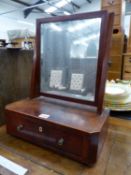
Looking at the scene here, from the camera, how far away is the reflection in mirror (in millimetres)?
558

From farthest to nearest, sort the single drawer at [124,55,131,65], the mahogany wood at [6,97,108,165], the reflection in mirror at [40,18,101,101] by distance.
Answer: the single drawer at [124,55,131,65] < the reflection in mirror at [40,18,101,101] < the mahogany wood at [6,97,108,165]

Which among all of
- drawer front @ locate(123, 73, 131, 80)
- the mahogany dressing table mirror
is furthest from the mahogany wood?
drawer front @ locate(123, 73, 131, 80)

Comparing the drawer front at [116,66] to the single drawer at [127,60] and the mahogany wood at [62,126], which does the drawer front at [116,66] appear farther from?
the mahogany wood at [62,126]

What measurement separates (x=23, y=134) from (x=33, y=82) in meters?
0.21

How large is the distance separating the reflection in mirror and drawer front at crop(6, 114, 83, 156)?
16 centimetres

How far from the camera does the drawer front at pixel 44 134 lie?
45 centimetres

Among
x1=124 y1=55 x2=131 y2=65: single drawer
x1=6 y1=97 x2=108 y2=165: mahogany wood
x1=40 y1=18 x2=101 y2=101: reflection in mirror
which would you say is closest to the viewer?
x1=6 y1=97 x2=108 y2=165: mahogany wood

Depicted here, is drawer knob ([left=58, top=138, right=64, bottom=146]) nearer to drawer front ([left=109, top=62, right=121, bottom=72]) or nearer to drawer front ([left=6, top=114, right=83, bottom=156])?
drawer front ([left=6, top=114, right=83, bottom=156])

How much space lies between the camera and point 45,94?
2.18 feet

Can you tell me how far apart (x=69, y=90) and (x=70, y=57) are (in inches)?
4.8

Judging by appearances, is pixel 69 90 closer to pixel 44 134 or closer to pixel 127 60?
pixel 44 134

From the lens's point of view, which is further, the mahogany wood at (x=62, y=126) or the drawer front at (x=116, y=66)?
the drawer front at (x=116, y=66)

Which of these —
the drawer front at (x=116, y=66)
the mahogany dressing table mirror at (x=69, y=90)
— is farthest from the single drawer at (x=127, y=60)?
the mahogany dressing table mirror at (x=69, y=90)

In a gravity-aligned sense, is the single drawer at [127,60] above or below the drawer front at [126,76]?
above
